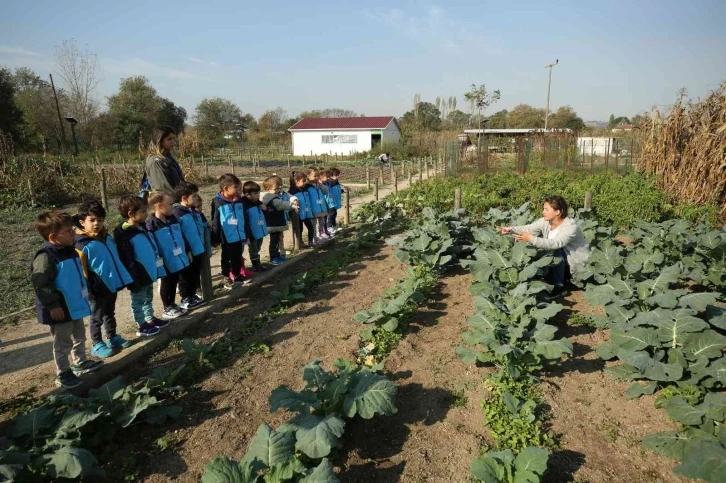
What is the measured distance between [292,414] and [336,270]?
3.58m

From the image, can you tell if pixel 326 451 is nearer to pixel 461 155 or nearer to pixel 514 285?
pixel 514 285

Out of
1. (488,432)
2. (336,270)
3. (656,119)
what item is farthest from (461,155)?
(488,432)

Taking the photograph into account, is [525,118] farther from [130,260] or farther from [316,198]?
[130,260]

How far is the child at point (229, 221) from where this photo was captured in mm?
5941

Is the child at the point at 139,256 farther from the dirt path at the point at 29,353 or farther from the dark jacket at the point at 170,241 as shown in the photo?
the dirt path at the point at 29,353

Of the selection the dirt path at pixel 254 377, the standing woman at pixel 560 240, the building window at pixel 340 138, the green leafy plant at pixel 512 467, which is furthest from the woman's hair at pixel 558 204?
the building window at pixel 340 138

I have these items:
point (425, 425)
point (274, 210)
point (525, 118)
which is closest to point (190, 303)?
point (274, 210)

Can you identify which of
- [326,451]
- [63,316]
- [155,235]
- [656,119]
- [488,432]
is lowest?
[488,432]

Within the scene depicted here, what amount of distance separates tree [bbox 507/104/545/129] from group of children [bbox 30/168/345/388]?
5374 centimetres

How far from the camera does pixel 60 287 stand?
3.57 m

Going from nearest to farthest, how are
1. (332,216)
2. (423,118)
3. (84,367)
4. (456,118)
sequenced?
(84,367) → (332,216) → (423,118) → (456,118)

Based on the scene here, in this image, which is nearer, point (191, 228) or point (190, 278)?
point (191, 228)

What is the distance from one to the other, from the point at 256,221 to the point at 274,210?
2.49 feet

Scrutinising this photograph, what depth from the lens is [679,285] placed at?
5668 mm
